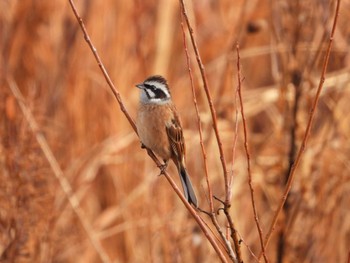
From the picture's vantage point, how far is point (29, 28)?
17.6 ft

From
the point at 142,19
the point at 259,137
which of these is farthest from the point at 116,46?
the point at 259,137

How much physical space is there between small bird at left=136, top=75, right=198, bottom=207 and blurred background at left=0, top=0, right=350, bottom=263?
36 cm

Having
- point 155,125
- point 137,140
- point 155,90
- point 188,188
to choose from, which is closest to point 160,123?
point 155,125

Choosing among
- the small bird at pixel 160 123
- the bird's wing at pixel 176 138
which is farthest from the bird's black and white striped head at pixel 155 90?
the bird's wing at pixel 176 138

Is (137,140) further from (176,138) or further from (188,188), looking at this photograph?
(188,188)

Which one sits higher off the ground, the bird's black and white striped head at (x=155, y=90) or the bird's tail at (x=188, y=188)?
the bird's black and white striped head at (x=155, y=90)

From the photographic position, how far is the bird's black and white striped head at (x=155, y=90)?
3.00 meters

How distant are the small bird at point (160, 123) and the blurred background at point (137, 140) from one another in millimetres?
362

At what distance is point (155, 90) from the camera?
303 cm

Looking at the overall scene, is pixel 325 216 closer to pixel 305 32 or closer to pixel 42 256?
pixel 305 32

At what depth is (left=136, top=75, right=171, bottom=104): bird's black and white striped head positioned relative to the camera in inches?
118

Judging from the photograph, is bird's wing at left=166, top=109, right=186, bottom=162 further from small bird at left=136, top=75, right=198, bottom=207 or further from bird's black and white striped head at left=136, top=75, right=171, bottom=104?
bird's black and white striped head at left=136, top=75, right=171, bottom=104

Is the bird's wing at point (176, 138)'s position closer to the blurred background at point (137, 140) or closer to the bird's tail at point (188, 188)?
the bird's tail at point (188, 188)

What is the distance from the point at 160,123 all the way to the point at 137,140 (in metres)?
1.75
